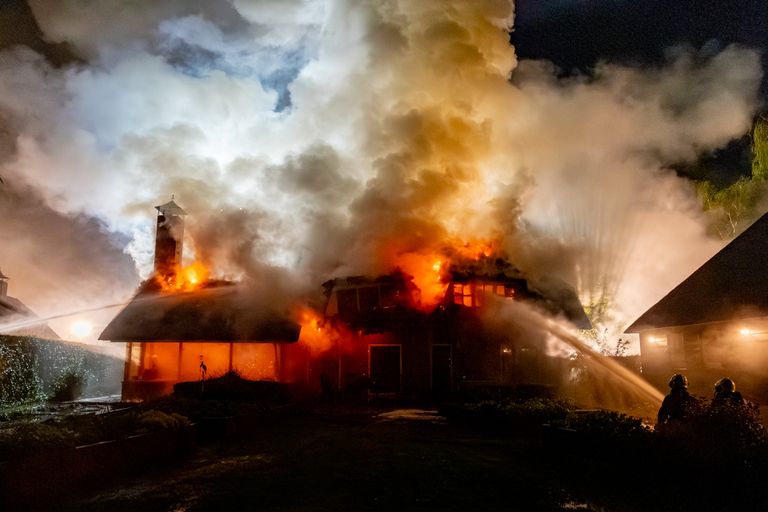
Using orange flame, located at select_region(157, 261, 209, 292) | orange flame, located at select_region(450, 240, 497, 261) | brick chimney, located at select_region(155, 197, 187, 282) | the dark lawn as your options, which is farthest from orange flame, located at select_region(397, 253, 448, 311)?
brick chimney, located at select_region(155, 197, 187, 282)

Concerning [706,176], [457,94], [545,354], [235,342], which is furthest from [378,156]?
[706,176]

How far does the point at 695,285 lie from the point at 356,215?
12.9 metres

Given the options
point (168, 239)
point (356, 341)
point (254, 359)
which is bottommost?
point (254, 359)

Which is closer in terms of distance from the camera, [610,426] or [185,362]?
[610,426]

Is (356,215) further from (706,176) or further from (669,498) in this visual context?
(706,176)

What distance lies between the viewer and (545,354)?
24797mm

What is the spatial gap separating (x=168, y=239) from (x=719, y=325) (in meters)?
25.0

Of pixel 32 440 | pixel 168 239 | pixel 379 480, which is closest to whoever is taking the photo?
pixel 32 440

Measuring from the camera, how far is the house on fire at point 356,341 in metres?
23.5

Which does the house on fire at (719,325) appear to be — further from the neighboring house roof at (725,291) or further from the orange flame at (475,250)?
the orange flame at (475,250)

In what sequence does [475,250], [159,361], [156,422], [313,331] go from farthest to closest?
[159,361]
[313,331]
[475,250]
[156,422]

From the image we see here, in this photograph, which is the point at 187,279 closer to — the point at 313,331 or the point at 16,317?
the point at 313,331

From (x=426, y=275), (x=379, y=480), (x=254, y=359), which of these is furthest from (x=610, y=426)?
(x=254, y=359)

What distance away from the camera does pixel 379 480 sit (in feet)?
30.5
